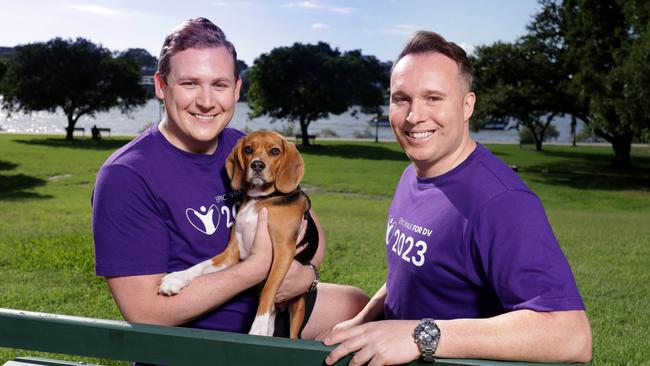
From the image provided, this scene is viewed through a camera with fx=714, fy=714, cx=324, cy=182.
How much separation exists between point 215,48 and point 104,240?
2.90ft

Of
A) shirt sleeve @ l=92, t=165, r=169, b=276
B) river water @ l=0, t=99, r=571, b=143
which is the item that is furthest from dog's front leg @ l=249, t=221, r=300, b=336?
river water @ l=0, t=99, r=571, b=143

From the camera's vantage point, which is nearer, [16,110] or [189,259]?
[189,259]

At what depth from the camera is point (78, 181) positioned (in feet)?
89.3

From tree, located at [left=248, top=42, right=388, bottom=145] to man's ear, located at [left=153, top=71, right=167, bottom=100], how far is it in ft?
154

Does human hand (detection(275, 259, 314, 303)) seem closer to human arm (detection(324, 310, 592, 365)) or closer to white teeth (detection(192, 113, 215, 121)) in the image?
white teeth (detection(192, 113, 215, 121))

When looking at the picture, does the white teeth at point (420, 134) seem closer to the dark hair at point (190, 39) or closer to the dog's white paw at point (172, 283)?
the dark hair at point (190, 39)

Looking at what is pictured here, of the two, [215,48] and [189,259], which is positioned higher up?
[215,48]

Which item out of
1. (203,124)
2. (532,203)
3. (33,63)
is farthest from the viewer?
(33,63)

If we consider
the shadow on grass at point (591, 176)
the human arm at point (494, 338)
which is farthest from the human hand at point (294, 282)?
the shadow on grass at point (591, 176)

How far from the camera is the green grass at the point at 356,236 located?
6.89 metres

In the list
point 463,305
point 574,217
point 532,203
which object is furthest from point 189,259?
point 574,217

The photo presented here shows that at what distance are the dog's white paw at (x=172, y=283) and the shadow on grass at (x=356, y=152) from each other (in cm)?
3894

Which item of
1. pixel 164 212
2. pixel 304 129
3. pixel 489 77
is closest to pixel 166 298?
pixel 164 212

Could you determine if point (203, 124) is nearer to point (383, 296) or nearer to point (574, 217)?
point (383, 296)
